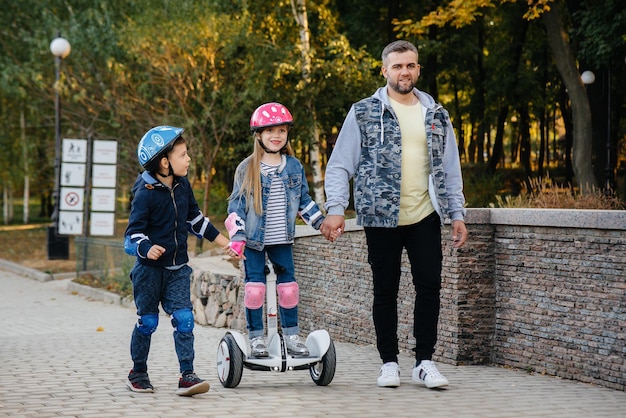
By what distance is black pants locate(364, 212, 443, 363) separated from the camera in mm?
6125

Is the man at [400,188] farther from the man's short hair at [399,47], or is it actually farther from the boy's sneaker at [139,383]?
the boy's sneaker at [139,383]

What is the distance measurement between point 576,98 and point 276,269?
16804 mm

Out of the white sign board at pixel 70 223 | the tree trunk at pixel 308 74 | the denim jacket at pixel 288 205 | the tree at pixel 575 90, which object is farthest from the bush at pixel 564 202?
the white sign board at pixel 70 223

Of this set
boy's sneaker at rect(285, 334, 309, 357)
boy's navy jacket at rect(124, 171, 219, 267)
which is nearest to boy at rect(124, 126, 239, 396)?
boy's navy jacket at rect(124, 171, 219, 267)

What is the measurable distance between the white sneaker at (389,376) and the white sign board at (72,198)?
1597 cm

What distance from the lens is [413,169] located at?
6137 millimetres

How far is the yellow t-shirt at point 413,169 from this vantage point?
612cm

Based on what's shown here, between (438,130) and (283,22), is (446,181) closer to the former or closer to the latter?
(438,130)

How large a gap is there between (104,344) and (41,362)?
1573mm

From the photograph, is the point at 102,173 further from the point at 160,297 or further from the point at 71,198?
the point at 160,297

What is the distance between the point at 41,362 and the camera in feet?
25.9

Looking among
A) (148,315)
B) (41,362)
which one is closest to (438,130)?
(148,315)

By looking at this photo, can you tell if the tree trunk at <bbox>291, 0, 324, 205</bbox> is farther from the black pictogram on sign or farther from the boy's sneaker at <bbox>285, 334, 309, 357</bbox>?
the boy's sneaker at <bbox>285, 334, 309, 357</bbox>

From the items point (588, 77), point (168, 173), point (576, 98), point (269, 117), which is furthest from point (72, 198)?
point (168, 173)
